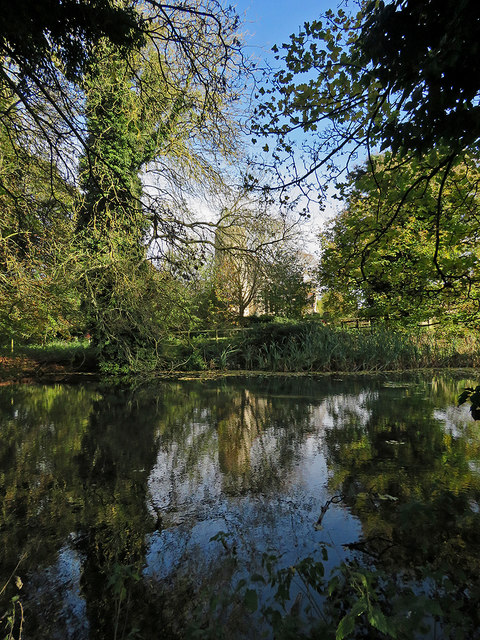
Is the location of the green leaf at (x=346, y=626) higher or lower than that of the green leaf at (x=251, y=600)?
higher

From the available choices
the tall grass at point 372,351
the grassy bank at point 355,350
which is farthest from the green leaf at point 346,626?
the tall grass at point 372,351

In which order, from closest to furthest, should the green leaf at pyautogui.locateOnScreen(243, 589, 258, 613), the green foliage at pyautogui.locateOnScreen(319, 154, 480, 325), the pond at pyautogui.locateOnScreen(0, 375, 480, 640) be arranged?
the green leaf at pyautogui.locateOnScreen(243, 589, 258, 613)
the pond at pyautogui.locateOnScreen(0, 375, 480, 640)
the green foliage at pyautogui.locateOnScreen(319, 154, 480, 325)

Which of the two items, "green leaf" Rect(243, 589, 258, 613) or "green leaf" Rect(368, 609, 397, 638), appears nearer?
"green leaf" Rect(368, 609, 397, 638)

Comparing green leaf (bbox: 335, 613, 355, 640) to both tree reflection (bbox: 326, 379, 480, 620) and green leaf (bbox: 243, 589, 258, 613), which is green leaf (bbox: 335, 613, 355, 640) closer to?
green leaf (bbox: 243, 589, 258, 613)

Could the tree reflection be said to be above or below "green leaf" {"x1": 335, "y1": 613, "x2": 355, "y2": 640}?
below

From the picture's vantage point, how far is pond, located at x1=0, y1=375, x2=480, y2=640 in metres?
1.74

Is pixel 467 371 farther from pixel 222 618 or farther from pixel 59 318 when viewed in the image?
pixel 222 618

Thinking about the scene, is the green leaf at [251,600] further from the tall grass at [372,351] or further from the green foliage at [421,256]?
the tall grass at [372,351]

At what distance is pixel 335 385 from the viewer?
10.8m

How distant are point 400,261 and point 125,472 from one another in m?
8.10

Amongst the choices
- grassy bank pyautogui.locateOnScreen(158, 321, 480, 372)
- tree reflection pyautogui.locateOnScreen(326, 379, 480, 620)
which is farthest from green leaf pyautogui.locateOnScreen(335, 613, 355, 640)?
grassy bank pyautogui.locateOnScreen(158, 321, 480, 372)

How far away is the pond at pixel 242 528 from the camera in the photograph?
1.74 meters

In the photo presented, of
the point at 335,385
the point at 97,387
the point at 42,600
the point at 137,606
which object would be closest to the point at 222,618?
the point at 137,606

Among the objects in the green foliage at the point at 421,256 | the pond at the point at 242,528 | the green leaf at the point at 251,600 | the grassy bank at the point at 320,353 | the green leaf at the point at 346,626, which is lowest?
the pond at the point at 242,528
